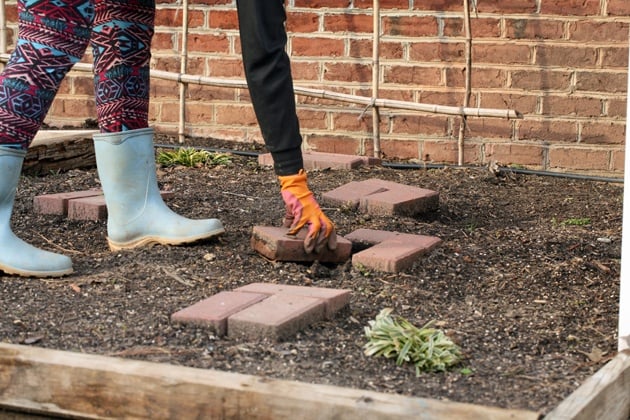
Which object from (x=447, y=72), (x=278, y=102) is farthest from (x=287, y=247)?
(x=447, y=72)

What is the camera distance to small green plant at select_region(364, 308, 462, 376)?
2432 millimetres

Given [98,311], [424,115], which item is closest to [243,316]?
[98,311]

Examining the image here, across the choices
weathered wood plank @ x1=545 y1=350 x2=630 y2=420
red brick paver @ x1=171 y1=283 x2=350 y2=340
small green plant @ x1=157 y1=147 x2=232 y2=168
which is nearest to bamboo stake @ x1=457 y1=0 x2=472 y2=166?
small green plant @ x1=157 y1=147 x2=232 y2=168

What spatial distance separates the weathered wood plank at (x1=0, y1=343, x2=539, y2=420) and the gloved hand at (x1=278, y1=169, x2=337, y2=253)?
39.4 inches

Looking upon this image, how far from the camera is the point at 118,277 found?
3037mm

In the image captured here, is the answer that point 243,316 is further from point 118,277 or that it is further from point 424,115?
point 424,115

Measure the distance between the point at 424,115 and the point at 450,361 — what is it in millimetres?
2842

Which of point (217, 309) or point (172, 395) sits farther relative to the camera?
point (217, 309)

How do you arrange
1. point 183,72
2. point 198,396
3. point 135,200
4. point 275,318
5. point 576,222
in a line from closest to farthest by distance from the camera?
point 198,396
point 275,318
point 135,200
point 576,222
point 183,72

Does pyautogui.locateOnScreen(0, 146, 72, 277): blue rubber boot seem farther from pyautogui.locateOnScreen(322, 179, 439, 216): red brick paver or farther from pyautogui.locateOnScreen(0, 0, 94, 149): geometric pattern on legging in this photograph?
pyautogui.locateOnScreen(322, 179, 439, 216): red brick paver

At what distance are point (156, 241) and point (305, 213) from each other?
54cm

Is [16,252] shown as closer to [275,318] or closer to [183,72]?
[275,318]

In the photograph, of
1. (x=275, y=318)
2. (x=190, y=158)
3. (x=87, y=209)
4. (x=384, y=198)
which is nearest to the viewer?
(x=275, y=318)

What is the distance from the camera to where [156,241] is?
11.0 ft
